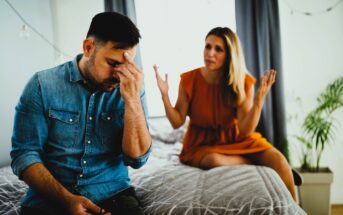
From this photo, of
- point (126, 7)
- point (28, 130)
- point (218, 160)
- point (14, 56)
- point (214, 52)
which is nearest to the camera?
point (28, 130)

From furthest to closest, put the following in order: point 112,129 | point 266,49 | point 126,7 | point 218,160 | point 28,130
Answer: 1. point 126,7
2. point 266,49
3. point 218,160
4. point 112,129
5. point 28,130

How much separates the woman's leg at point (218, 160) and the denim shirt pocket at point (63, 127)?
31.2 inches

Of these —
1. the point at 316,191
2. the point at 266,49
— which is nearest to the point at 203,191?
the point at 316,191

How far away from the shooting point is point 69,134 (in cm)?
107

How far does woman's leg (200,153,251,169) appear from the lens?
5.26 feet

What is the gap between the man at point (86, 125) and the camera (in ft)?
3.32

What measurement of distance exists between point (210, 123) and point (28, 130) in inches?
44.1

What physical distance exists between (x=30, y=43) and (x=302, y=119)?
91.1 inches

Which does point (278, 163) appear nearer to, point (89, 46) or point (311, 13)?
point (89, 46)

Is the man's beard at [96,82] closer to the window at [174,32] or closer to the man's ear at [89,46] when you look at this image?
the man's ear at [89,46]

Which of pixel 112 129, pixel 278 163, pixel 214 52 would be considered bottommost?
pixel 278 163

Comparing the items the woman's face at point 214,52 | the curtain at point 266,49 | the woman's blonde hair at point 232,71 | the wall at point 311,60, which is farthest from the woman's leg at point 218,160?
the wall at point 311,60

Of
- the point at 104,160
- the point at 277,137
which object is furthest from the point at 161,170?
the point at 277,137

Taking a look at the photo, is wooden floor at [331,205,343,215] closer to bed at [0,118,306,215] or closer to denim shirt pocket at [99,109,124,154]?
bed at [0,118,306,215]
